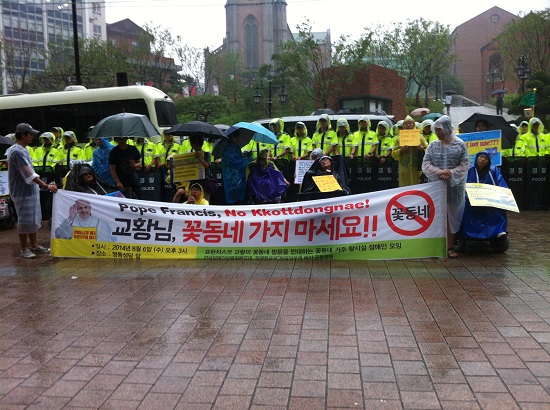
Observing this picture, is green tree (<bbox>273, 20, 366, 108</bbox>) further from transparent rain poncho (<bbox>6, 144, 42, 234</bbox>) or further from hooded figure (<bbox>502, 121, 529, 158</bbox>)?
transparent rain poncho (<bbox>6, 144, 42, 234</bbox>)

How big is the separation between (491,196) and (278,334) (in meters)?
4.41

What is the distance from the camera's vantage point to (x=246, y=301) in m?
6.39

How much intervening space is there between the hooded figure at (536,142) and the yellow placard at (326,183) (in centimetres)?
558

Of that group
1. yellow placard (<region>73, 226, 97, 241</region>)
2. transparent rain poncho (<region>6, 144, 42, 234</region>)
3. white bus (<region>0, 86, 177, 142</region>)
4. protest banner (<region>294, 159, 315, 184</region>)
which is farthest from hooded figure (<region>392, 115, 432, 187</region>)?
white bus (<region>0, 86, 177, 142</region>)

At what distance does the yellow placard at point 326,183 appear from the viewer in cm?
940

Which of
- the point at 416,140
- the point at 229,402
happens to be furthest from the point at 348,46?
the point at 229,402

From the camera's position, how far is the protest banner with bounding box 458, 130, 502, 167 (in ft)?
33.4

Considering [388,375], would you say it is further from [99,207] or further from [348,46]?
[348,46]

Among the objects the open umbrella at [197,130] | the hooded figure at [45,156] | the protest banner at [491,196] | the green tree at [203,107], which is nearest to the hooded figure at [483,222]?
the protest banner at [491,196]

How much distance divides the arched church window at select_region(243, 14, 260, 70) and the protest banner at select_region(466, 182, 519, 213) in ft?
284

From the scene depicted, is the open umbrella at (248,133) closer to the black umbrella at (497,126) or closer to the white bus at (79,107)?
the black umbrella at (497,126)

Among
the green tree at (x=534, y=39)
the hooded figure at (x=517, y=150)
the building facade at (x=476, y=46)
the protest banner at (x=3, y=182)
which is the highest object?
the building facade at (x=476, y=46)

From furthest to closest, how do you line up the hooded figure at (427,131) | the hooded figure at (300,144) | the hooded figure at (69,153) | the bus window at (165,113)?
the bus window at (165,113) < the hooded figure at (69,153) < the hooded figure at (300,144) < the hooded figure at (427,131)

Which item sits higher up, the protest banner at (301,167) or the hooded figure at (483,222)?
the protest banner at (301,167)
